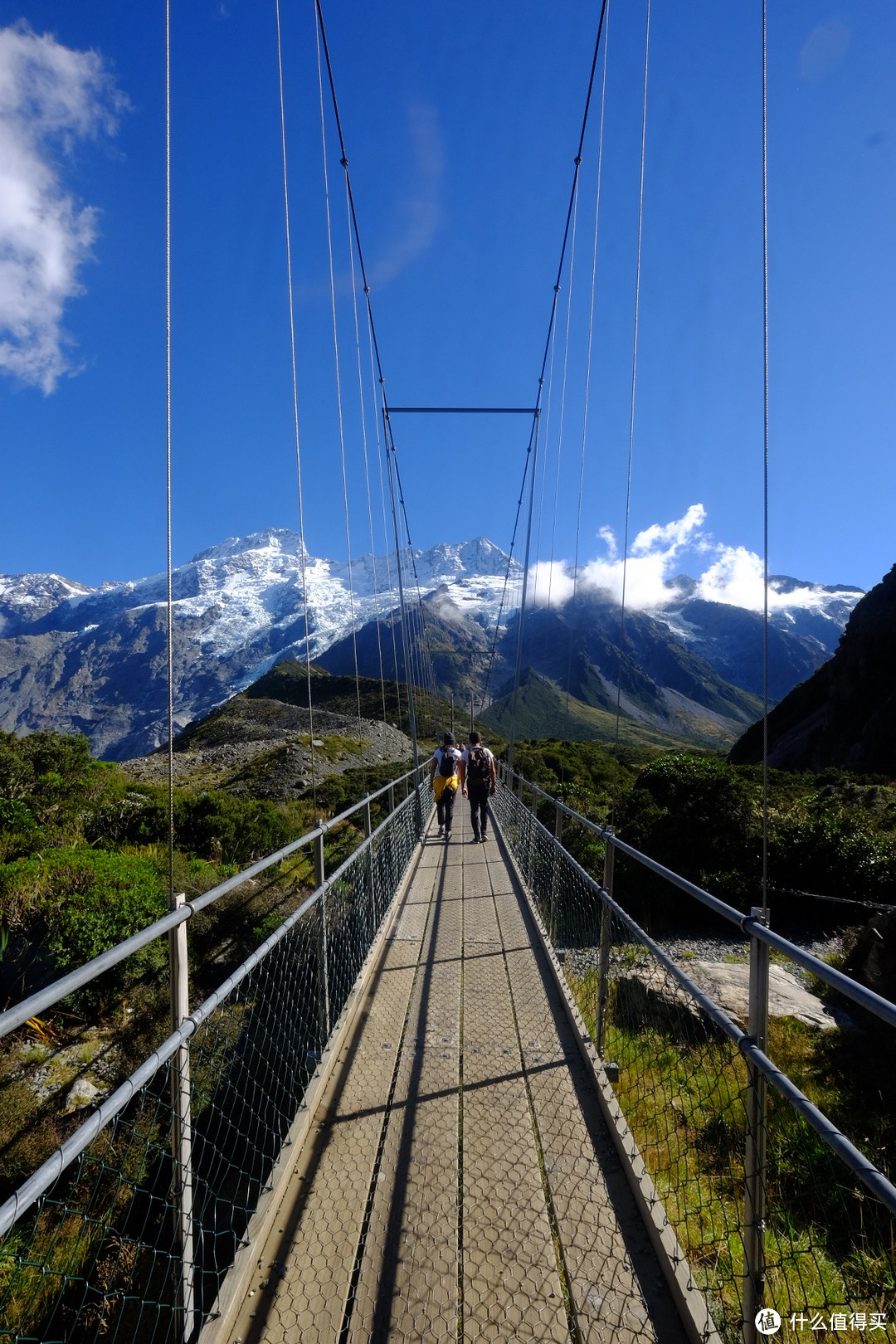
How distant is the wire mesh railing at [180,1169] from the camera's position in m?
1.50

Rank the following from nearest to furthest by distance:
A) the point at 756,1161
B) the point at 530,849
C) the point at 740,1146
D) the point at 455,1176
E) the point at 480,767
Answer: the point at 756,1161, the point at 455,1176, the point at 740,1146, the point at 530,849, the point at 480,767

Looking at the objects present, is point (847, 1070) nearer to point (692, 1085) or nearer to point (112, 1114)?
point (692, 1085)

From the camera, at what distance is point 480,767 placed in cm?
902

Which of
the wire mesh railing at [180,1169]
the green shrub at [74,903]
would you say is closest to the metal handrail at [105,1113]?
the wire mesh railing at [180,1169]

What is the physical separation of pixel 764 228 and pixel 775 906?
7730 millimetres

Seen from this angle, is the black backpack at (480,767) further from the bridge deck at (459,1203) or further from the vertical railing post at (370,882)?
the bridge deck at (459,1203)

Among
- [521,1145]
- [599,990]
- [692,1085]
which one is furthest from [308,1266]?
[692,1085]

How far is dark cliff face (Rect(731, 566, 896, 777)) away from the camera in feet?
75.6

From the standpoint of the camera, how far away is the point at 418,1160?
248 centimetres

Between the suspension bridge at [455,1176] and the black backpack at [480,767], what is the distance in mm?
4159

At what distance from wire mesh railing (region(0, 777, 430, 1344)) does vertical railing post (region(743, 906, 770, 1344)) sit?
4.32 ft

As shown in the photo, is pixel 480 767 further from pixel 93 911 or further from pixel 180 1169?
pixel 180 1169

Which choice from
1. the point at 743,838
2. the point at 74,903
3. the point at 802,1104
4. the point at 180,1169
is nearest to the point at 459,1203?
the point at 180,1169

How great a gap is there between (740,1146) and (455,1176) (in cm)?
176
